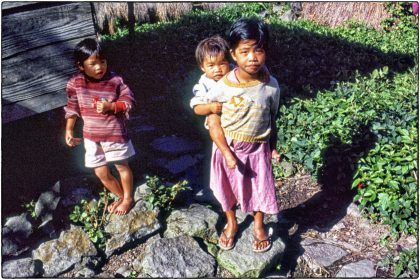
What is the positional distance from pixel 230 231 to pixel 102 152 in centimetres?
121

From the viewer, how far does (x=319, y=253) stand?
385cm

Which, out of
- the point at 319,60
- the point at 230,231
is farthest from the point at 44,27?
the point at 319,60

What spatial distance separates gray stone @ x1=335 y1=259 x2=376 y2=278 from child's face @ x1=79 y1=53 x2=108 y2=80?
249 centimetres

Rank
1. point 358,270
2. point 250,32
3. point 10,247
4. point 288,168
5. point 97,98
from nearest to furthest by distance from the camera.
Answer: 1. point 250,32
2. point 97,98
3. point 10,247
4. point 358,270
5. point 288,168

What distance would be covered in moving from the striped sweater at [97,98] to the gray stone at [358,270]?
2166mm

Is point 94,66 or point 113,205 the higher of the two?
Answer: point 94,66

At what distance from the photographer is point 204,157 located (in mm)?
5172

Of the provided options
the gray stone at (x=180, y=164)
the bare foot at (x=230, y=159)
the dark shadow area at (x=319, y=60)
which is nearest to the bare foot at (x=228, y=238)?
the bare foot at (x=230, y=159)

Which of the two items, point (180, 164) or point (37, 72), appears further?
point (180, 164)

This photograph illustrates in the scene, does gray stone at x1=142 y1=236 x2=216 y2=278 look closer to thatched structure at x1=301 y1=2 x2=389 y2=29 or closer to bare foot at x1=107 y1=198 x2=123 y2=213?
bare foot at x1=107 y1=198 x2=123 y2=213

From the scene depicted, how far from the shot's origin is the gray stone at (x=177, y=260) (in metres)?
3.39

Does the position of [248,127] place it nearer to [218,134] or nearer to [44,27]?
[218,134]

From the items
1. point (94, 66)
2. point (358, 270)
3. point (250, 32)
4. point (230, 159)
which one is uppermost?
point (250, 32)

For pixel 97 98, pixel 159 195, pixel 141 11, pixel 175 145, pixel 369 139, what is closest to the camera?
pixel 97 98
